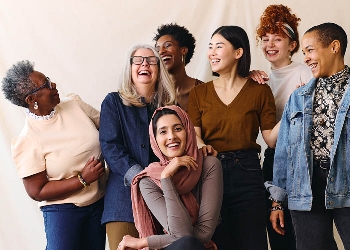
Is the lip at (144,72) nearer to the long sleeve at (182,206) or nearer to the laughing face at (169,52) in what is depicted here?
the laughing face at (169,52)

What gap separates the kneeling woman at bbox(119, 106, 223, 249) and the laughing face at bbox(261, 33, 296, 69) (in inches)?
27.3

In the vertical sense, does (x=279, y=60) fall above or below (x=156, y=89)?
above

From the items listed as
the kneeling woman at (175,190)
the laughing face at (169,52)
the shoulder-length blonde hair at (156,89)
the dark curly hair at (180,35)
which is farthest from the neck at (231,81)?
the dark curly hair at (180,35)

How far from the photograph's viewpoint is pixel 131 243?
2.25m

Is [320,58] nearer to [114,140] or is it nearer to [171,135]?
[171,135]

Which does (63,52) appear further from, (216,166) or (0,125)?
(216,166)

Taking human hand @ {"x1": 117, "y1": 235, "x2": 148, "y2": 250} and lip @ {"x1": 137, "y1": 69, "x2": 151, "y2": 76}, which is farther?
lip @ {"x1": 137, "y1": 69, "x2": 151, "y2": 76}

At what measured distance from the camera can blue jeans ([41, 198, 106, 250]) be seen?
2492mm

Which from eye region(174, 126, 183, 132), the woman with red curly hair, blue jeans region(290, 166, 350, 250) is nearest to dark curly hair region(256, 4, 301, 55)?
the woman with red curly hair

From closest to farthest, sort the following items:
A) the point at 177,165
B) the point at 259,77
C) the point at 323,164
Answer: the point at 323,164, the point at 177,165, the point at 259,77

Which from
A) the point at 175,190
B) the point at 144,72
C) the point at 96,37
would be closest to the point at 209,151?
the point at 175,190

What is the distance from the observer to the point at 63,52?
3318 millimetres

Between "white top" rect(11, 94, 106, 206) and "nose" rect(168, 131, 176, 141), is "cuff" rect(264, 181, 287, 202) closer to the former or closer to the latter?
"nose" rect(168, 131, 176, 141)

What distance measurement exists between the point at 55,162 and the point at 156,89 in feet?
1.88
